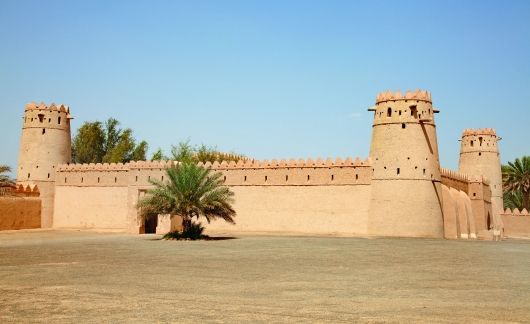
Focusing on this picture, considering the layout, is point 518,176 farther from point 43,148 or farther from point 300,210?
point 43,148

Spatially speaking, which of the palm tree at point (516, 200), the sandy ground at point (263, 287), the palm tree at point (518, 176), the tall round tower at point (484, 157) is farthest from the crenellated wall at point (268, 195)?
the palm tree at point (516, 200)

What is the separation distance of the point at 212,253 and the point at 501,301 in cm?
924

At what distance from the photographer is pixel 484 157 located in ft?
126

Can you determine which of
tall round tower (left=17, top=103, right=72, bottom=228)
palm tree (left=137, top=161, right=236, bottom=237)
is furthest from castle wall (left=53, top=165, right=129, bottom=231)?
palm tree (left=137, top=161, right=236, bottom=237)

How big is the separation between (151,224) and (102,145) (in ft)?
70.1

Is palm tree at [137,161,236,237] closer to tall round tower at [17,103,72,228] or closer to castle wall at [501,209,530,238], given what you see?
tall round tower at [17,103,72,228]

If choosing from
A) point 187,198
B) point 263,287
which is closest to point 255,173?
point 187,198

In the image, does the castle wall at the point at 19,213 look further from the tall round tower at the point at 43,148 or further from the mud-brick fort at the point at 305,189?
the tall round tower at the point at 43,148

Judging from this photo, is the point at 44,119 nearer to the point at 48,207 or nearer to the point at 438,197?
the point at 48,207

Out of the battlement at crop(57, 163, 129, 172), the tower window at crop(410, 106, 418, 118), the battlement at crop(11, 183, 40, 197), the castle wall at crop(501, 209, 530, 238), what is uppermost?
the tower window at crop(410, 106, 418, 118)

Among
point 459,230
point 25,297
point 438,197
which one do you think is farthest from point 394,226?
point 25,297

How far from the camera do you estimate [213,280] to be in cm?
1002

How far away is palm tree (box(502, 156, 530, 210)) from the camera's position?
141 ft

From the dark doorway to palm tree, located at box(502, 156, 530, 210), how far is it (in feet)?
90.9
